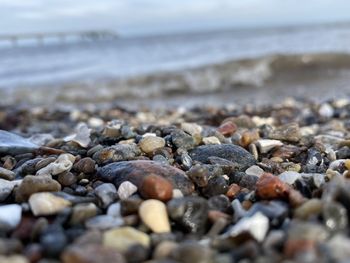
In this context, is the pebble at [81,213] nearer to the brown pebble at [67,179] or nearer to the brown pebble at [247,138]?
the brown pebble at [67,179]

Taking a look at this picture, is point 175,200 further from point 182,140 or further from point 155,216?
point 182,140

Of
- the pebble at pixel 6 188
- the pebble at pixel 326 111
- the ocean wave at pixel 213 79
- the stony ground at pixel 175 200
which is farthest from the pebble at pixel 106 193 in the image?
the ocean wave at pixel 213 79

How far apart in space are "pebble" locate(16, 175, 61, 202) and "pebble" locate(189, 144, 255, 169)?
82 centimetres

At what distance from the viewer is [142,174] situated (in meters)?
1.87

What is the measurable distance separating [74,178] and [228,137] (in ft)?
4.21

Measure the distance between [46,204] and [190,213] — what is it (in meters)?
0.52

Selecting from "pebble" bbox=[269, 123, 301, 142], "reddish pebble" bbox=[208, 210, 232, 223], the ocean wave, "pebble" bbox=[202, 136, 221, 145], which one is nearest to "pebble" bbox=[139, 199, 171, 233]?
"reddish pebble" bbox=[208, 210, 232, 223]

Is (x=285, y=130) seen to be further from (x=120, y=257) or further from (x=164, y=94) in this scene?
(x=164, y=94)

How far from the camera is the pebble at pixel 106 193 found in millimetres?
1701

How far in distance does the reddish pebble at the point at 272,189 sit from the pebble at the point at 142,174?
1.02 ft

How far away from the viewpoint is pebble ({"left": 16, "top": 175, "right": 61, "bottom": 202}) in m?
1.75

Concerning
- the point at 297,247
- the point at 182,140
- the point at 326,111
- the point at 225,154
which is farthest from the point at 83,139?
the point at 326,111

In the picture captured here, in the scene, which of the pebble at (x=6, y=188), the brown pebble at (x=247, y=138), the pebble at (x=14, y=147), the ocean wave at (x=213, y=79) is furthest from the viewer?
the ocean wave at (x=213, y=79)

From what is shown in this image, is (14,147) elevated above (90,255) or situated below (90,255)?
below
